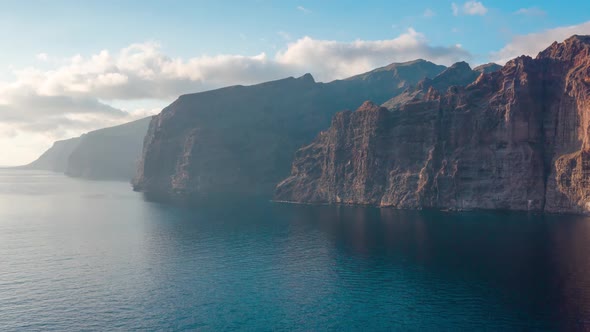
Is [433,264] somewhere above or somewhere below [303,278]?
above

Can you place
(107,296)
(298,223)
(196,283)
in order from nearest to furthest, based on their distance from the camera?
(107,296), (196,283), (298,223)

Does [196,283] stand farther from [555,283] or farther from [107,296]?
[555,283]

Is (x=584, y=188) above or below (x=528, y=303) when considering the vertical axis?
above

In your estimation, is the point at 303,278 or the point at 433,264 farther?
the point at 433,264

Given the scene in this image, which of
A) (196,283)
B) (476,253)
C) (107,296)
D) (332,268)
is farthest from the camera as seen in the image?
(476,253)

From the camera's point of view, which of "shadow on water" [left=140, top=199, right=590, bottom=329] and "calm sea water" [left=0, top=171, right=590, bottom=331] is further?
"shadow on water" [left=140, top=199, right=590, bottom=329]

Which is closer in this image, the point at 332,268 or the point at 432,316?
the point at 432,316

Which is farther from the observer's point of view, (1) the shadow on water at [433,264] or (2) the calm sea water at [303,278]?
(1) the shadow on water at [433,264]

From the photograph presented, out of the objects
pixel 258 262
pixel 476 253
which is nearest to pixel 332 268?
pixel 258 262
